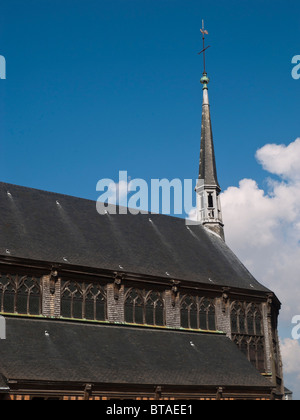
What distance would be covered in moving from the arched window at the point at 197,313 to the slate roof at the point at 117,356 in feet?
2.97

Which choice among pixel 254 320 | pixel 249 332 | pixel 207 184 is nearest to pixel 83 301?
pixel 249 332

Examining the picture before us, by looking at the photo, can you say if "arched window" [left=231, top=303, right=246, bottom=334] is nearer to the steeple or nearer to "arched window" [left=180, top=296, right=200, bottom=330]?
"arched window" [left=180, top=296, right=200, bottom=330]

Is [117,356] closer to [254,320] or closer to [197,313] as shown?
[197,313]

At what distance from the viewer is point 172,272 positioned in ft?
143

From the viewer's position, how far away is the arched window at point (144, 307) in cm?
4034

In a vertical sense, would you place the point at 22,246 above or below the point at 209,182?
below

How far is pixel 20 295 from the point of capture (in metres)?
36.0

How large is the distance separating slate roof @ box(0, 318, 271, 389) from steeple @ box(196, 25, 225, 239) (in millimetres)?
13733

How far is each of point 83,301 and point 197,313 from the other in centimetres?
920

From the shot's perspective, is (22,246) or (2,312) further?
(22,246)

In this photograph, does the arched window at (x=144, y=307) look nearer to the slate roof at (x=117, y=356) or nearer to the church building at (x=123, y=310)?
the church building at (x=123, y=310)
